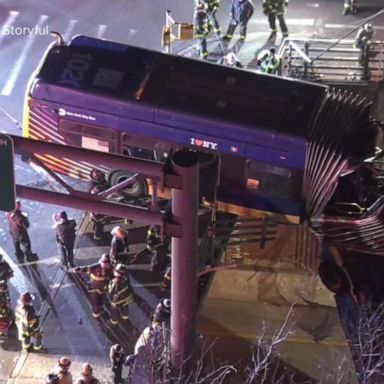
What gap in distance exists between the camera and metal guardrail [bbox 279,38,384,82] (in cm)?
2192

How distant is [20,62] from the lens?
24.9 meters

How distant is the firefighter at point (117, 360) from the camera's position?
1518 centimetres

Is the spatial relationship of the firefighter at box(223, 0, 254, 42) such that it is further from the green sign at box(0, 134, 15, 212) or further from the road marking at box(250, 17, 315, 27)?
the green sign at box(0, 134, 15, 212)

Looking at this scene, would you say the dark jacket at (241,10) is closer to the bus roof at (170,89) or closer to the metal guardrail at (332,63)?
the metal guardrail at (332,63)

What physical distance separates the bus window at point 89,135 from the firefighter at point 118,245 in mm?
1738

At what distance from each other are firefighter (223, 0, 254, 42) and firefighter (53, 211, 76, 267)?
835cm

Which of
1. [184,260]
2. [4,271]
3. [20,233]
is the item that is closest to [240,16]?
[20,233]

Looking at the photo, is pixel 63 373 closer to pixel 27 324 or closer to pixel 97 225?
pixel 27 324

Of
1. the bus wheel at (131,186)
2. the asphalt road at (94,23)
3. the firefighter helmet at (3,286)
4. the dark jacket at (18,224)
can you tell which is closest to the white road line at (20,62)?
the asphalt road at (94,23)

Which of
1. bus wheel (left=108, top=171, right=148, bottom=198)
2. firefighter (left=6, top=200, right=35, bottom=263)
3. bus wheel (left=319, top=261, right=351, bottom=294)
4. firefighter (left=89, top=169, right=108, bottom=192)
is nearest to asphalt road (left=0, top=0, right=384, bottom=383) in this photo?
bus wheel (left=108, top=171, right=148, bottom=198)

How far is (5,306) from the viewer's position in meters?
16.5

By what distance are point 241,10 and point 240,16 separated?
23 cm

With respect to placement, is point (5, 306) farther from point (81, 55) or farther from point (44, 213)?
point (81, 55)

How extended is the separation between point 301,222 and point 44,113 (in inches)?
216
